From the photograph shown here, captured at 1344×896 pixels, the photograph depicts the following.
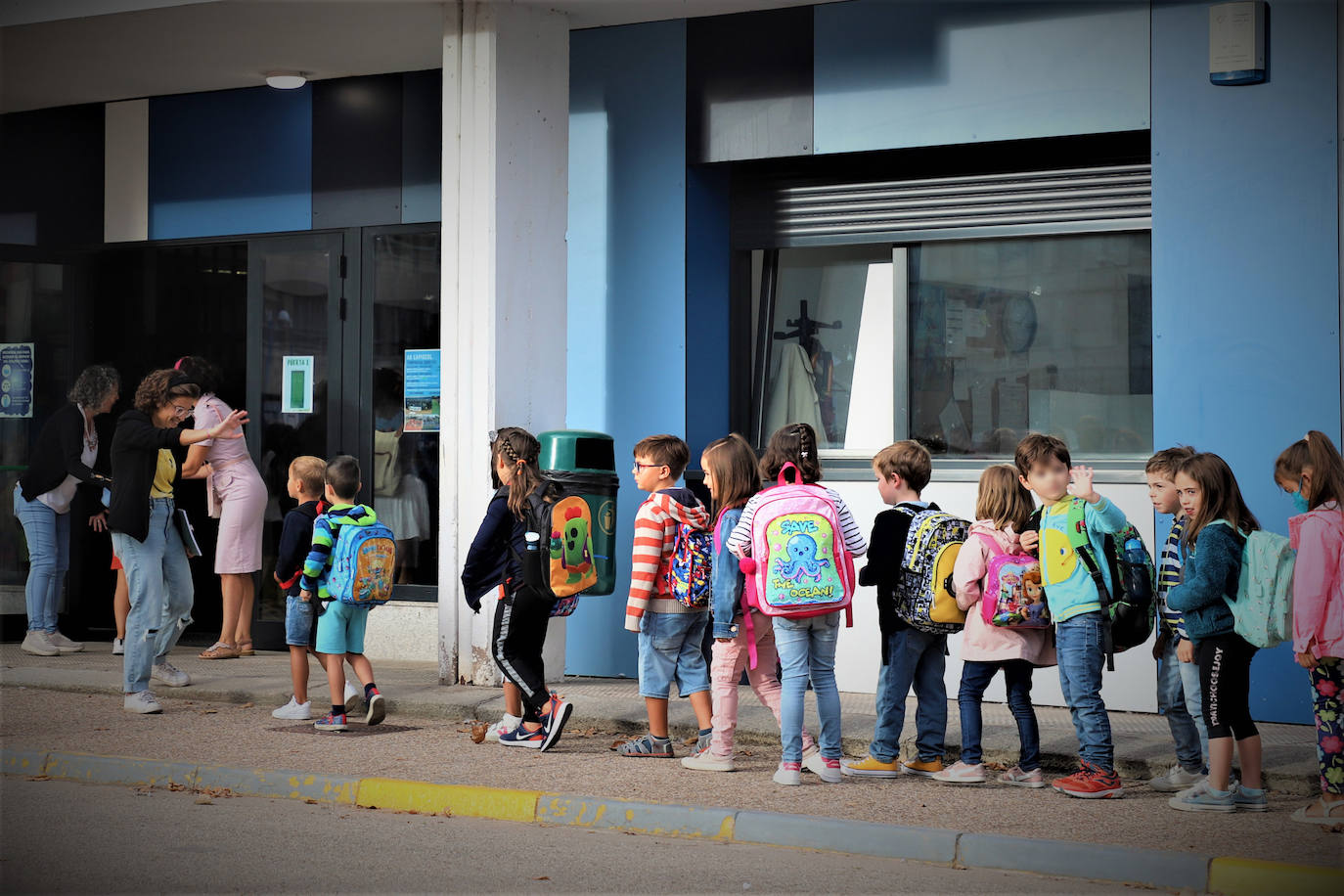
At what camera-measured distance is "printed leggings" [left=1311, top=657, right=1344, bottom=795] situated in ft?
19.1

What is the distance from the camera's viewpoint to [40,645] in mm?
10523

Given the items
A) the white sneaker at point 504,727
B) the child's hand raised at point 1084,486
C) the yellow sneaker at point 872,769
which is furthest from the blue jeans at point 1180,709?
the white sneaker at point 504,727

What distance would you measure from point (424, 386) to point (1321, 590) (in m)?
6.66

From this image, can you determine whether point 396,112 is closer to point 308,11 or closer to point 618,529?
point 308,11

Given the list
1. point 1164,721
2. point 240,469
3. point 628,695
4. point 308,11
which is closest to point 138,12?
point 308,11

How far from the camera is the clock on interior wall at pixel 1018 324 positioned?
912 cm

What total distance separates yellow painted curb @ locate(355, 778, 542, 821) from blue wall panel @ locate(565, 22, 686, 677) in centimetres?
341

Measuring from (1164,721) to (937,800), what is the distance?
232cm

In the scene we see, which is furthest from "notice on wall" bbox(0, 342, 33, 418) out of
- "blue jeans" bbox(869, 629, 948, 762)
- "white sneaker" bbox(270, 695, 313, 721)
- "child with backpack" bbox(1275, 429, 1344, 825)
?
"child with backpack" bbox(1275, 429, 1344, 825)

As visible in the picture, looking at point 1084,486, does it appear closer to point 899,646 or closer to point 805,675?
point 899,646

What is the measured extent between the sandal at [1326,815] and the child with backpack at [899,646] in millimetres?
1621

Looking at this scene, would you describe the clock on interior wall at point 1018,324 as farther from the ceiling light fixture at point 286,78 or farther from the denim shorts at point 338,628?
the ceiling light fixture at point 286,78

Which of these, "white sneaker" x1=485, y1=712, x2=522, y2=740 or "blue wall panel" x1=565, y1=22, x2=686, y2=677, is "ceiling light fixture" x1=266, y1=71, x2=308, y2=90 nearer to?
"blue wall panel" x1=565, y1=22, x2=686, y2=677

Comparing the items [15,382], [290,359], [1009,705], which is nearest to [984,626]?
[1009,705]
